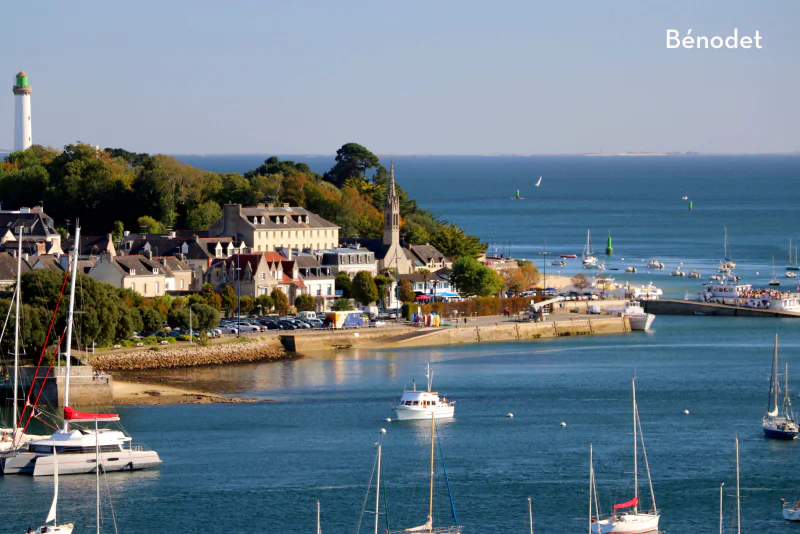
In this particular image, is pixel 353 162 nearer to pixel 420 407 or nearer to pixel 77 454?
pixel 420 407

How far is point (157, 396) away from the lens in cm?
5441

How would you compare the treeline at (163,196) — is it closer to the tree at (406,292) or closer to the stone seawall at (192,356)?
the tree at (406,292)

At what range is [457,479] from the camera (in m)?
41.9

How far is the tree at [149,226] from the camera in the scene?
9275 centimetres

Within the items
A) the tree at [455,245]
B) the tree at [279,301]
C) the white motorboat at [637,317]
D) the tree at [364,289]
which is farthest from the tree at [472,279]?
the tree at [279,301]

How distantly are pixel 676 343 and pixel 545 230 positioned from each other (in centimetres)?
8564

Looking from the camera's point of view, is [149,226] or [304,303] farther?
[149,226]

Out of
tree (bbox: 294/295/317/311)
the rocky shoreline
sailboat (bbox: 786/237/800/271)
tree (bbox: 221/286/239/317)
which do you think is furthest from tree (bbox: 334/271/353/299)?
sailboat (bbox: 786/237/800/271)

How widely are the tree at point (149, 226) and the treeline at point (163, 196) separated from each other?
0.20 metres

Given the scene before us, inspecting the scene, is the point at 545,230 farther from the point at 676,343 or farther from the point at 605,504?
the point at 605,504

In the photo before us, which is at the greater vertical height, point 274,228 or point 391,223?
point 391,223

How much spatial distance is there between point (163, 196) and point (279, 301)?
2521cm

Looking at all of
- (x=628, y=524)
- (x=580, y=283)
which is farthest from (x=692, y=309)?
(x=628, y=524)

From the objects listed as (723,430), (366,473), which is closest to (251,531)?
(366,473)
